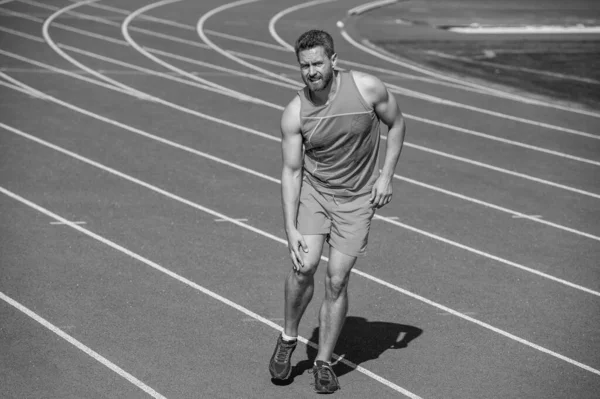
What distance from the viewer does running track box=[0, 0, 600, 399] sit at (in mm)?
6098

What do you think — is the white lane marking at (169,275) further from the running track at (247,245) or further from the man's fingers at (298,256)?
the man's fingers at (298,256)

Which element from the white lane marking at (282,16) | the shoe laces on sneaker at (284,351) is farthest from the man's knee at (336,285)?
the white lane marking at (282,16)

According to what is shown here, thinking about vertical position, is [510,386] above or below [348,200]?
below

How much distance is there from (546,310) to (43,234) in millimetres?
4209

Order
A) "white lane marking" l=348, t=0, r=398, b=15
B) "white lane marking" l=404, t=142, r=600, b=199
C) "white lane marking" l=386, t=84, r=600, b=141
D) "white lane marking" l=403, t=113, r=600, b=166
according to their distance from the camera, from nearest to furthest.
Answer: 1. "white lane marking" l=404, t=142, r=600, b=199
2. "white lane marking" l=403, t=113, r=600, b=166
3. "white lane marking" l=386, t=84, r=600, b=141
4. "white lane marking" l=348, t=0, r=398, b=15

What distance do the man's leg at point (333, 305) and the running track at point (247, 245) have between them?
0.26 m

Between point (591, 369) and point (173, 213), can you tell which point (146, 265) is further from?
point (591, 369)

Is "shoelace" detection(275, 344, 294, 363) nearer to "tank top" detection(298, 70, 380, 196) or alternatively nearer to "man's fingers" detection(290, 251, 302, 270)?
"man's fingers" detection(290, 251, 302, 270)

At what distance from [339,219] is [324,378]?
881 mm

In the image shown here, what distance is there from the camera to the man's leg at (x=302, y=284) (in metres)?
5.68

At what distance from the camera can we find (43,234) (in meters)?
8.75

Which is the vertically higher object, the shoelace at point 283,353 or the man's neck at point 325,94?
the man's neck at point 325,94

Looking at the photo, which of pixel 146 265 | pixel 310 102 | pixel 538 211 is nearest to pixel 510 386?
pixel 310 102

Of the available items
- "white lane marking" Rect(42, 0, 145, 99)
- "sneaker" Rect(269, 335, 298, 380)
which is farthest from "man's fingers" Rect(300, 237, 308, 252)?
"white lane marking" Rect(42, 0, 145, 99)
